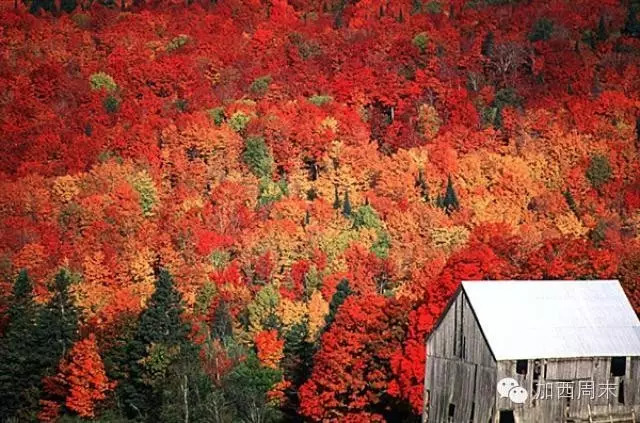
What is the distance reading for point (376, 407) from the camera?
64688 millimetres

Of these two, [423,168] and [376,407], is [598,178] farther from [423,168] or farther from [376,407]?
[376,407]

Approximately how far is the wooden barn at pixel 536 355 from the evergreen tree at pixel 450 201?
73.7m

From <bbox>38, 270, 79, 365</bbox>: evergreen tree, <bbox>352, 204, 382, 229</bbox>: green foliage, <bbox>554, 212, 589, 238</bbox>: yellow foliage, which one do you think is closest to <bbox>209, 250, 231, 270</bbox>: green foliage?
<bbox>352, 204, 382, 229</bbox>: green foliage

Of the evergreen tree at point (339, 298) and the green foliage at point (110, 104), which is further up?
the green foliage at point (110, 104)

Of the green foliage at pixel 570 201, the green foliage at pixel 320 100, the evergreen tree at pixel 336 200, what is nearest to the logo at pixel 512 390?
the green foliage at pixel 570 201

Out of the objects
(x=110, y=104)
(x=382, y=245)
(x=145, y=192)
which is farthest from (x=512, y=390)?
(x=110, y=104)

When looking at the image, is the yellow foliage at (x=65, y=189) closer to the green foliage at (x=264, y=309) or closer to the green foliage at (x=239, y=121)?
the green foliage at (x=239, y=121)

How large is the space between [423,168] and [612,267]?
76.4 meters

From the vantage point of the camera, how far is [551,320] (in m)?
51.5

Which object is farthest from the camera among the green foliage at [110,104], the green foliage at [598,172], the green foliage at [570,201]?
the green foliage at [110,104]

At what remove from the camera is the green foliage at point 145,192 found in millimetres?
141625

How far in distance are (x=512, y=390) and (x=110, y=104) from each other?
156 metres

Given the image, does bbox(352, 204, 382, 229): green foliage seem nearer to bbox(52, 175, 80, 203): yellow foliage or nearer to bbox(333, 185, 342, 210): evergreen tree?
bbox(333, 185, 342, 210): evergreen tree

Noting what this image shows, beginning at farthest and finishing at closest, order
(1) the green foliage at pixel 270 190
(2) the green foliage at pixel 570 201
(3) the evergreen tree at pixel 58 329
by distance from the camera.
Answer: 1. (1) the green foliage at pixel 270 190
2. (2) the green foliage at pixel 570 201
3. (3) the evergreen tree at pixel 58 329
